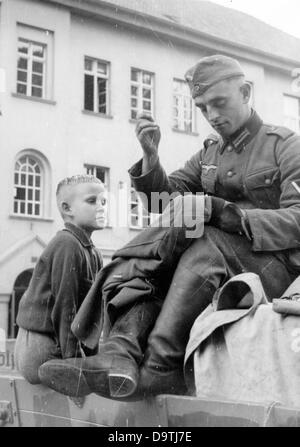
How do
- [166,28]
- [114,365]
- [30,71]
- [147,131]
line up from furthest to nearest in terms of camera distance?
[30,71] → [166,28] → [147,131] → [114,365]

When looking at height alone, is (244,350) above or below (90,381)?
above

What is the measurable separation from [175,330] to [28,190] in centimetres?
979

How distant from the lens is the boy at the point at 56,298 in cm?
261

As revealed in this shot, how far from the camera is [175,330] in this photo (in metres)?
2.10

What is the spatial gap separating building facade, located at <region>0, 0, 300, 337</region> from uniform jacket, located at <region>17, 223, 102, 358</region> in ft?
22.1

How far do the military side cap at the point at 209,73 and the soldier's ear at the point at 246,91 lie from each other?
5cm

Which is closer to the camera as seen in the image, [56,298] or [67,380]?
[67,380]

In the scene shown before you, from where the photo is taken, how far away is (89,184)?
296cm

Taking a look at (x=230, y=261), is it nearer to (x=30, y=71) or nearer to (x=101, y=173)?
(x=101, y=173)

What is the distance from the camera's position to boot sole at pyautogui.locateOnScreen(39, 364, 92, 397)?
2.03 metres

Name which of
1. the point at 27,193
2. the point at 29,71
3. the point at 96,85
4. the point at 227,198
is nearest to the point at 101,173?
the point at 27,193

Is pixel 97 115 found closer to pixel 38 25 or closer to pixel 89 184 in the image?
pixel 38 25

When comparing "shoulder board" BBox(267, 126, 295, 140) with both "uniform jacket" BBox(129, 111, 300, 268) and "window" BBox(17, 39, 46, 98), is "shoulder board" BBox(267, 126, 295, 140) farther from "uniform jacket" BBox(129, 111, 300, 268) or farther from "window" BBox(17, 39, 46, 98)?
"window" BBox(17, 39, 46, 98)
